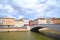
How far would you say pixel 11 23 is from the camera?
77188mm

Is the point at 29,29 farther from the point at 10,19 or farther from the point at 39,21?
the point at 39,21

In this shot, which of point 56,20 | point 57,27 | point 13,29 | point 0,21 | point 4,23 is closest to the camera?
point 57,27

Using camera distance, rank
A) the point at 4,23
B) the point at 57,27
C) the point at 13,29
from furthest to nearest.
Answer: the point at 4,23, the point at 13,29, the point at 57,27

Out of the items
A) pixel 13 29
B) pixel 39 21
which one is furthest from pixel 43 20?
pixel 13 29

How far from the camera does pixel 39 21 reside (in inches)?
3376

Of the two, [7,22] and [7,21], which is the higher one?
[7,21]

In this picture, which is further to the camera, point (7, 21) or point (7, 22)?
point (7, 21)

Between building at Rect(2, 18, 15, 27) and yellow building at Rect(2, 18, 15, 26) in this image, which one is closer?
building at Rect(2, 18, 15, 27)

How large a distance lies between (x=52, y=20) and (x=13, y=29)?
137ft

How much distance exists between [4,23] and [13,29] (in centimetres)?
2078

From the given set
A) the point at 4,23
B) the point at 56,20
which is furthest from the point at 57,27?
the point at 56,20

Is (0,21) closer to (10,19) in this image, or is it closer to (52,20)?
(10,19)

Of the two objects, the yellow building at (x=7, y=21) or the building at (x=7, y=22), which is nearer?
the building at (x=7, y=22)

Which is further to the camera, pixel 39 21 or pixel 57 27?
pixel 39 21
